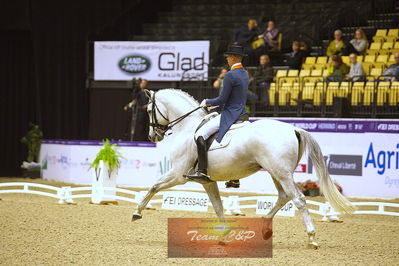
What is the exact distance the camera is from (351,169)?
1532 cm

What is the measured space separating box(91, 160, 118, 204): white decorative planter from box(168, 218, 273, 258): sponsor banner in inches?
230

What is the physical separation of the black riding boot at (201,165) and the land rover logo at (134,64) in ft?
37.8

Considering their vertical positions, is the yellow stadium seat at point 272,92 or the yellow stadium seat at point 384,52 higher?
the yellow stadium seat at point 384,52

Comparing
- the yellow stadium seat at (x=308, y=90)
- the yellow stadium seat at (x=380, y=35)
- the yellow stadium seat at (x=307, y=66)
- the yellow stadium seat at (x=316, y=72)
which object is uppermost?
the yellow stadium seat at (x=380, y=35)

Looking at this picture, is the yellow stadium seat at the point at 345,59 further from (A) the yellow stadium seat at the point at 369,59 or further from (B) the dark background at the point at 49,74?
(B) the dark background at the point at 49,74

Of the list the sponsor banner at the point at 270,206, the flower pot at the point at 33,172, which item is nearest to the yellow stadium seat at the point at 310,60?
the sponsor banner at the point at 270,206

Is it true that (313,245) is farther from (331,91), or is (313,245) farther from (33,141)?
(33,141)

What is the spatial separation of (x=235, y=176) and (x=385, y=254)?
79.8 inches

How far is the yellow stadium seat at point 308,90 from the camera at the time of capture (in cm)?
1680

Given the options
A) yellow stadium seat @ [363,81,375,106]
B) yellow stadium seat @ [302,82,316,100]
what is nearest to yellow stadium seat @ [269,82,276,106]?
yellow stadium seat @ [302,82,316,100]

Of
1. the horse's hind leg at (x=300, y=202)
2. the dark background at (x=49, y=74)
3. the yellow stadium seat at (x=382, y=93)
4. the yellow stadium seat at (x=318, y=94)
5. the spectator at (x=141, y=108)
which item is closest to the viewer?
the horse's hind leg at (x=300, y=202)

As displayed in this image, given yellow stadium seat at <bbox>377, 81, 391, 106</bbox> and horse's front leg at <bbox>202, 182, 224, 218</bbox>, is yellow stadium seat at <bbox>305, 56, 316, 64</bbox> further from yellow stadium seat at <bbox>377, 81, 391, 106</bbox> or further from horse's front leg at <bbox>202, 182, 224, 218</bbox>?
horse's front leg at <bbox>202, 182, 224, 218</bbox>

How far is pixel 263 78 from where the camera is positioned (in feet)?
56.9

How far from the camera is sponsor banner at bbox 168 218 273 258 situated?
311 inches
